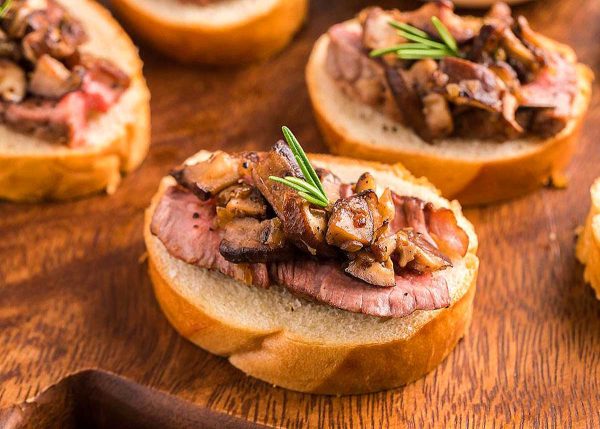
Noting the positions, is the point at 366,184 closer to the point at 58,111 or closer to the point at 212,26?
the point at 58,111

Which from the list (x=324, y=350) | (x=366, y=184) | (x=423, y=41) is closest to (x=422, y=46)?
(x=423, y=41)

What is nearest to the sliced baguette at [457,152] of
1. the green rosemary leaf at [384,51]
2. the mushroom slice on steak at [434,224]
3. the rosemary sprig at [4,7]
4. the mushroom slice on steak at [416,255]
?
the green rosemary leaf at [384,51]

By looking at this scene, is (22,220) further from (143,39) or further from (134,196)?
(143,39)

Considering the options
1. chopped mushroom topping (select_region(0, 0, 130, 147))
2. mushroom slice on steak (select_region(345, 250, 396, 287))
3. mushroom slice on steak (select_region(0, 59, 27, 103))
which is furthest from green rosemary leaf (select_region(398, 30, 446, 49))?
mushroom slice on steak (select_region(0, 59, 27, 103))

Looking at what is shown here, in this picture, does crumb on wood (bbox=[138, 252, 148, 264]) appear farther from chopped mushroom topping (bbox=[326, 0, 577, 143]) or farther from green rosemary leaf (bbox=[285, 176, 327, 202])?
chopped mushroom topping (bbox=[326, 0, 577, 143])

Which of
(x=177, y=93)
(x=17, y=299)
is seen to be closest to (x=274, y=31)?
(x=177, y=93)

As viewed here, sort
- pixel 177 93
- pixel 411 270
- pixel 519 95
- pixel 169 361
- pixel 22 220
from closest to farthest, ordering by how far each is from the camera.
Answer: pixel 411 270 < pixel 169 361 < pixel 519 95 < pixel 22 220 < pixel 177 93
